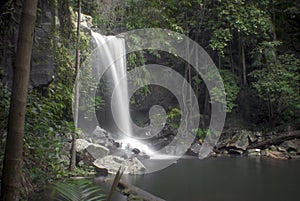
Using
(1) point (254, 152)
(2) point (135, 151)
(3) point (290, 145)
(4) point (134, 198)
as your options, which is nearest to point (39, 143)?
(4) point (134, 198)

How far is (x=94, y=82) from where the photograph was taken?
420 inches

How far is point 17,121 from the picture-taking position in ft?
4.87

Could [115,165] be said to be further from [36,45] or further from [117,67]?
[117,67]

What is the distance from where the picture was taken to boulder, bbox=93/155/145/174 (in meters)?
6.43

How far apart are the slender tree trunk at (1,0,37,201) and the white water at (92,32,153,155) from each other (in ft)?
30.5

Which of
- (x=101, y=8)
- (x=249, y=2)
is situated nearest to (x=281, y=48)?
(x=249, y=2)

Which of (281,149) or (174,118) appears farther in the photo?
(174,118)

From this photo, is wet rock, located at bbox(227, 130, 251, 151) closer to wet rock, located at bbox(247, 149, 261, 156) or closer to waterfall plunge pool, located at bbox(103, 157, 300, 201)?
wet rock, located at bbox(247, 149, 261, 156)

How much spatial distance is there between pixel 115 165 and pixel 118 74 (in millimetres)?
5891

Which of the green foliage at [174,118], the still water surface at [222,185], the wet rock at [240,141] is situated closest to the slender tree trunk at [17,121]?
the still water surface at [222,185]

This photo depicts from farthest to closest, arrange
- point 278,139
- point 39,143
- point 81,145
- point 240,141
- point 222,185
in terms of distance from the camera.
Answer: point 240,141
point 278,139
point 81,145
point 222,185
point 39,143

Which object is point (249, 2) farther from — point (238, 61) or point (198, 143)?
point (198, 143)

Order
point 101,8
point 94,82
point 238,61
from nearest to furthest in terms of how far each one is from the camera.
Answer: point 101,8 < point 94,82 < point 238,61

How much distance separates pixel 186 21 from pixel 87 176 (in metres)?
8.96
